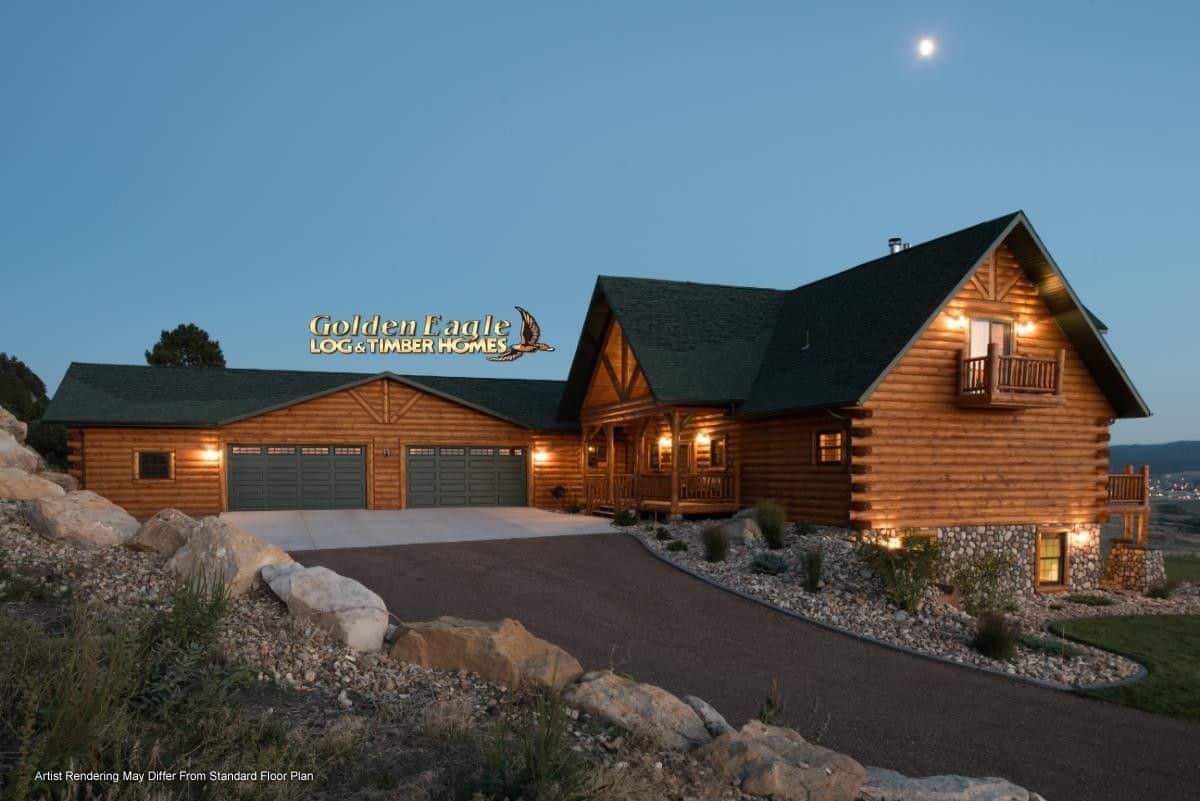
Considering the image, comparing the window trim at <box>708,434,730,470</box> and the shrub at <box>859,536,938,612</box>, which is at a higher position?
the window trim at <box>708,434,730,470</box>

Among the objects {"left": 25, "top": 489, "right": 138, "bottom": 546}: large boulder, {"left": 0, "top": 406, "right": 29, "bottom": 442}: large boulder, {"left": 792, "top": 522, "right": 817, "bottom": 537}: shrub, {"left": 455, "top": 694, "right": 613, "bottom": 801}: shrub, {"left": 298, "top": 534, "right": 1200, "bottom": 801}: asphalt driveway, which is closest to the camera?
{"left": 455, "top": 694, "right": 613, "bottom": 801}: shrub

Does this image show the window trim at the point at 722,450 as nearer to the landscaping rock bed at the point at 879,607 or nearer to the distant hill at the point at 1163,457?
the landscaping rock bed at the point at 879,607

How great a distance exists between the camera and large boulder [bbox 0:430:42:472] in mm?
21078

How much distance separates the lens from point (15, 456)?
22922 mm

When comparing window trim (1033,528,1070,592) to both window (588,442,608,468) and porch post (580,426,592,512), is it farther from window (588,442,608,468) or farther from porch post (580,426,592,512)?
window (588,442,608,468)

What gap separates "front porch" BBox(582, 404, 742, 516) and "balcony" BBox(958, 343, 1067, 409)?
6.19 m

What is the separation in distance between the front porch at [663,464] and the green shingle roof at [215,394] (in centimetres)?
216

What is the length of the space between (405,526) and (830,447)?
10.9 meters

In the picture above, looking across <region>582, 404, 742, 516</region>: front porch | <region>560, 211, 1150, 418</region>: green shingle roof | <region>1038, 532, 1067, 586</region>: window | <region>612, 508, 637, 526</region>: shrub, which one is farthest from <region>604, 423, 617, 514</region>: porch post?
<region>1038, 532, 1067, 586</region>: window

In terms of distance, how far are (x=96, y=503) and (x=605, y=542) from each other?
32.7 ft

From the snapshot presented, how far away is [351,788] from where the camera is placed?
4.77 metres

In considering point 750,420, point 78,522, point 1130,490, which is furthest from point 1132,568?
point 78,522

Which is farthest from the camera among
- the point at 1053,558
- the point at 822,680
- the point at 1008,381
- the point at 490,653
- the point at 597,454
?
the point at 597,454

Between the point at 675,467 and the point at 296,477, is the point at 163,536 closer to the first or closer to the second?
the point at 675,467
